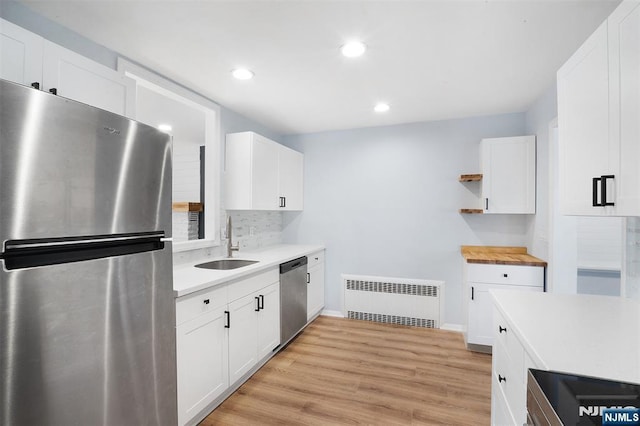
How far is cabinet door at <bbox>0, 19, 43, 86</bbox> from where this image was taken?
125cm

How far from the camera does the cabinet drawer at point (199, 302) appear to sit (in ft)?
5.96

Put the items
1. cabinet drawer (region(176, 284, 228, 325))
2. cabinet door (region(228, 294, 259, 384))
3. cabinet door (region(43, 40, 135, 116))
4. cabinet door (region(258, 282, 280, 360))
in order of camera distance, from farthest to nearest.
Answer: cabinet door (region(258, 282, 280, 360)), cabinet door (region(228, 294, 259, 384)), cabinet drawer (region(176, 284, 228, 325)), cabinet door (region(43, 40, 135, 116))

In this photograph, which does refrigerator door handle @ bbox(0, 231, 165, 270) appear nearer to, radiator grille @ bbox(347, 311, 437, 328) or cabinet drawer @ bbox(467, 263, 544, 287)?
cabinet drawer @ bbox(467, 263, 544, 287)

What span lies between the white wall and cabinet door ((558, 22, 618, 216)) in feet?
6.79

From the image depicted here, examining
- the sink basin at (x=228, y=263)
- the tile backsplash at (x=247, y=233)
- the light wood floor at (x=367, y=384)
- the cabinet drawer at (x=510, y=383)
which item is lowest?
the light wood floor at (x=367, y=384)

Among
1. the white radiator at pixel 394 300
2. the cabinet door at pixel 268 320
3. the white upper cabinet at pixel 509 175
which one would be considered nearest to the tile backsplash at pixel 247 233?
the cabinet door at pixel 268 320

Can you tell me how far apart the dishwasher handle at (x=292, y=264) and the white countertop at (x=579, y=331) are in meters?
1.90

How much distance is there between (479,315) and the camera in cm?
308

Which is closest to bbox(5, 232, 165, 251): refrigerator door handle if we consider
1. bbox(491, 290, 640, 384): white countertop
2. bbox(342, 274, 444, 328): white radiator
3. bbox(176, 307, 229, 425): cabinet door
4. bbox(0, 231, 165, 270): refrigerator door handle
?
bbox(0, 231, 165, 270): refrigerator door handle

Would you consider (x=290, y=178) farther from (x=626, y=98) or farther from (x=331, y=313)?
(x=626, y=98)

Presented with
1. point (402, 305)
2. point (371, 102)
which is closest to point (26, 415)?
point (371, 102)

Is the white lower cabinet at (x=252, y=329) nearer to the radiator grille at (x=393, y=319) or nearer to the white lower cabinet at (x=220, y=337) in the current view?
the white lower cabinet at (x=220, y=337)

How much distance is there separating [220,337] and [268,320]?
702 millimetres

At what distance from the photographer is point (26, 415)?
3.29 ft
